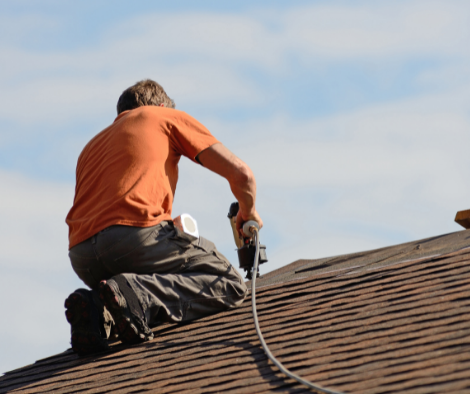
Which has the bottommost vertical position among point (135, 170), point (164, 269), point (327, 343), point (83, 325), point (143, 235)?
point (327, 343)

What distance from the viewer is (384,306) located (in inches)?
126

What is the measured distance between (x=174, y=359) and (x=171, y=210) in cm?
91

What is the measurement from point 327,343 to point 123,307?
3.58ft

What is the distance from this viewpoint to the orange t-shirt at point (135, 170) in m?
3.64

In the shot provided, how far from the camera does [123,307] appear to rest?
3412mm

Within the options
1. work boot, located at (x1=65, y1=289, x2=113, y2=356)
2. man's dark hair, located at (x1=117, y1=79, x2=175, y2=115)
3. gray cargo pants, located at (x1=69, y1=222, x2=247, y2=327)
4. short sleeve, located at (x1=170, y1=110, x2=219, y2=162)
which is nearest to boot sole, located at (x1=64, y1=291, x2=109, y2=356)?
work boot, located at (x1=65, y1=289, x2=113, y2=356)

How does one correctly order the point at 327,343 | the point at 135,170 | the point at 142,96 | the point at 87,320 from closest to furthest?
1. the point at 327,343
2. the point at 87,320
3. the point at 135,170
4. the point at 142,96

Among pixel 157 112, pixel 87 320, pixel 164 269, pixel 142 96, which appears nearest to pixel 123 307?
pixel 87 320

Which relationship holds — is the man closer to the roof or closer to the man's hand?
the man's hand

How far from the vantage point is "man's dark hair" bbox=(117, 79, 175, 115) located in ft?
13.8

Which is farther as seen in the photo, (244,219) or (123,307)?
(244,219)

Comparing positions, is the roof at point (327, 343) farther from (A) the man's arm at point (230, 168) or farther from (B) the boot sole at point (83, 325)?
(A) the man's arm at point (230, 168)

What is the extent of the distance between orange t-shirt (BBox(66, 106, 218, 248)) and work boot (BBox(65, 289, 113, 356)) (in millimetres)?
354

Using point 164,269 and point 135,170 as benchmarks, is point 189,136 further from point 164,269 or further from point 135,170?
point 164,269
